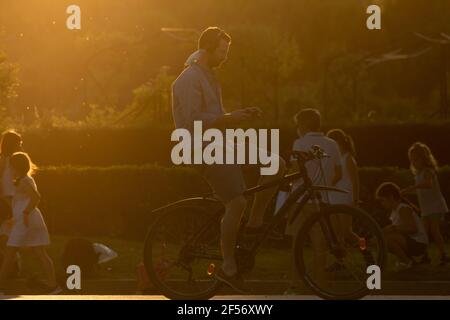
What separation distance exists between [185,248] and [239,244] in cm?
44

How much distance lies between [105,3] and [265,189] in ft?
125

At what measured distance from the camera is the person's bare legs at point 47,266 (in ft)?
42.2

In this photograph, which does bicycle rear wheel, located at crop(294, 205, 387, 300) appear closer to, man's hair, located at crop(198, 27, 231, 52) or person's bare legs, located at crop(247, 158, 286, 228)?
person's bare legs, located at crop(247, 158, 286, 228)

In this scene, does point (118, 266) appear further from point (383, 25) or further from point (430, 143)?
point (383, 25)

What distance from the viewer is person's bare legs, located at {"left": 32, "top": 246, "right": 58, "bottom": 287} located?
1286 cm

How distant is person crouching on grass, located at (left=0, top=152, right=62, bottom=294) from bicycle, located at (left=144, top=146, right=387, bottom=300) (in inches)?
139

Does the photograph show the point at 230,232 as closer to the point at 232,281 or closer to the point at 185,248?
the point at 232,281

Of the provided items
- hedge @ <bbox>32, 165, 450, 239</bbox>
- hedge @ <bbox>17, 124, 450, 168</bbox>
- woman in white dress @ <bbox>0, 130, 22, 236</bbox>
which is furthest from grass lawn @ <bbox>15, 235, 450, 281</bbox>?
hedge @ <bbox>17, 124, 450, 168</bbox>

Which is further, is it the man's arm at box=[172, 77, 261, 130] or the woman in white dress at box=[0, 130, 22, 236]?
the woman in white dress at box=[0, 130, 22, 236]

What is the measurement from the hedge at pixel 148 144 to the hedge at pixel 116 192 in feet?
13.3

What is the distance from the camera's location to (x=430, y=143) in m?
23.2

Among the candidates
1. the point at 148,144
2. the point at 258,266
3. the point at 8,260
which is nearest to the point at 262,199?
the point at 8,260
